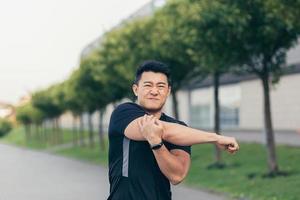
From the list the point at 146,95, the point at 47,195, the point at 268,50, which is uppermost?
the point at 268,50

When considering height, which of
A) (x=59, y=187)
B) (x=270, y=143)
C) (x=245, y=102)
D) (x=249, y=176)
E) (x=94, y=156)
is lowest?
(x=94, y=156)

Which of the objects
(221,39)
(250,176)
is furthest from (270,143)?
(221,39)

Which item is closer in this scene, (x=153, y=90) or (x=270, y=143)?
(x=153, y=90)

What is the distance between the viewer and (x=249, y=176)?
13.7m

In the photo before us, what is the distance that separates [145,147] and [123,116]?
203mm

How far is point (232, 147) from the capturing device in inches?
96.3

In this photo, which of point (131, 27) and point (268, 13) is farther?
point (131, 27)

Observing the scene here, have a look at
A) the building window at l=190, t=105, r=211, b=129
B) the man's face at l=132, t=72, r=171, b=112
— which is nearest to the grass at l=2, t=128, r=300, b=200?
the man's face at l=132, t=72, r=171, b=112

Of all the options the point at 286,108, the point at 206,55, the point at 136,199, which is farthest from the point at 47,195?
the point at 286,108

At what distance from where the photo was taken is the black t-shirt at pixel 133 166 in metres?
2.69

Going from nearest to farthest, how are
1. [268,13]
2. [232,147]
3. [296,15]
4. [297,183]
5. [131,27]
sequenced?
[232,147] < [296,15] < [297,183] < [268,13] < [131,27]

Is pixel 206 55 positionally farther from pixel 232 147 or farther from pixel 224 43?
pixel 232 147

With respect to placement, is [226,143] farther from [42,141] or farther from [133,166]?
[42,141]

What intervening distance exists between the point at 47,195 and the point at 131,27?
35.1ft
